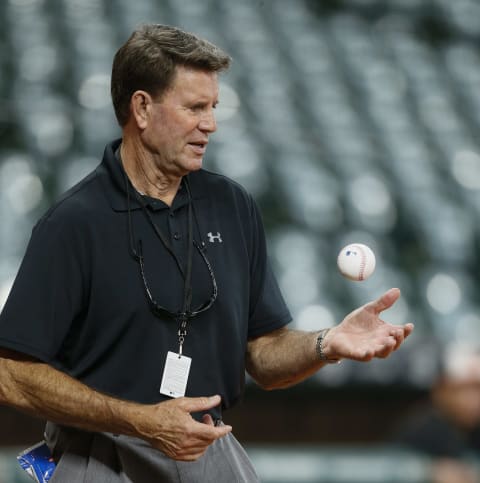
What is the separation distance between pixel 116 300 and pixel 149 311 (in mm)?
86

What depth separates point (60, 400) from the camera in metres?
2.47

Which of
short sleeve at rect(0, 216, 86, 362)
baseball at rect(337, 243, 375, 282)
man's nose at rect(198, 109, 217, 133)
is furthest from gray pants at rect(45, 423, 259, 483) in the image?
man's nose at rect(198, 109, 217, 133)

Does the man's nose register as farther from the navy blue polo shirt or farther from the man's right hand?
the man's right hand

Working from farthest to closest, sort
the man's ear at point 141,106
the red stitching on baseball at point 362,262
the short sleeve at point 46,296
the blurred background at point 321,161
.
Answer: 1. the blurred background at point 321,161
2. the red stitching on baseball at point 362,262
3. the man's ear at point 141,106
4. the short sleeve at point 46,296

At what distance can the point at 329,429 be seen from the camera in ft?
21.3

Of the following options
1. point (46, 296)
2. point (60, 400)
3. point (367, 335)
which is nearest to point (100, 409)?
point (60, 400)

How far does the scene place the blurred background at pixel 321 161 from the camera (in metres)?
6.37

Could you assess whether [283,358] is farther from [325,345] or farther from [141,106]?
[141,106]

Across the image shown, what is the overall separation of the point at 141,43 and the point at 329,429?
13.9 feet

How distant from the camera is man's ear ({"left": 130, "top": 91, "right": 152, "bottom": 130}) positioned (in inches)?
107

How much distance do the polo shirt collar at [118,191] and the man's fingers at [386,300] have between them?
1.90 ft

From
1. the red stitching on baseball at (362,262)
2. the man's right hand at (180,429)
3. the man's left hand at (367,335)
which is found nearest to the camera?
the man's right hand at (180,429)

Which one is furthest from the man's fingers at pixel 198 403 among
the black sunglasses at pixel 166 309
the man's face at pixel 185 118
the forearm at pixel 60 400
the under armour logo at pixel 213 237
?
the man's face at pixel 185 118

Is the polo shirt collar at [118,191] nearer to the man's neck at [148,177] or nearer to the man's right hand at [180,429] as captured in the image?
the man's neck at [148,177]
